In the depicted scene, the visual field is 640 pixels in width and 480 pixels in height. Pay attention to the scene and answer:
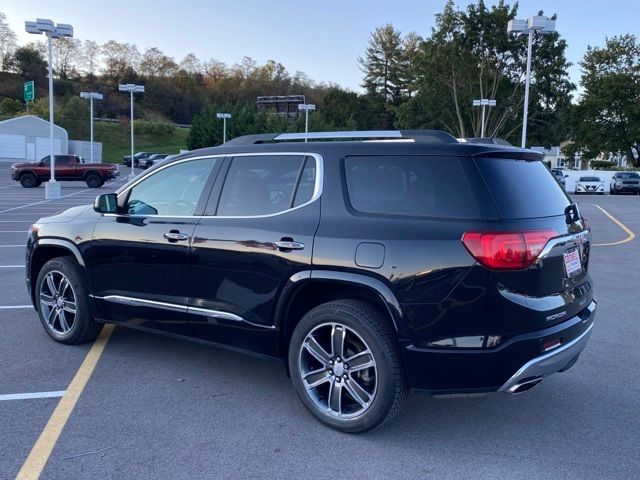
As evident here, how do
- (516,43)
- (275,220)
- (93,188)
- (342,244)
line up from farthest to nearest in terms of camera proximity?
1. (516,43)
2. (93,188)
3. (275,220)
4. (342,244)

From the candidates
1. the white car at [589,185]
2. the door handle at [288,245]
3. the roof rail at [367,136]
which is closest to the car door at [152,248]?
the roof rail at [367,136]

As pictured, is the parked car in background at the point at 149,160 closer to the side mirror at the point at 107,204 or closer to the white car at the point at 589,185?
the white car at the point at 589,185

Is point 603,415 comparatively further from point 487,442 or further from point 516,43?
point 516,43

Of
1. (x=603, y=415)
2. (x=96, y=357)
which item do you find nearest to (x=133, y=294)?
(x=96, y=357)

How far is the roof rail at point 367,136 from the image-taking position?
12.1 feet

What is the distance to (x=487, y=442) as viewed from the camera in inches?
143

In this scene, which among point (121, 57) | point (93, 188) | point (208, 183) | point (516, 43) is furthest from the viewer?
point (121, 57)

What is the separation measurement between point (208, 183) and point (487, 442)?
8.79 feet

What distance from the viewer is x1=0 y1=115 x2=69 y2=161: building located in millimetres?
57281

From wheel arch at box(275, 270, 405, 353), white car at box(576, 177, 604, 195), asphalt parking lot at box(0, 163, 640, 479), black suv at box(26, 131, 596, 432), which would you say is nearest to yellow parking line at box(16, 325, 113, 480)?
asphalt parking lot at box(0, 163, 640, 479)

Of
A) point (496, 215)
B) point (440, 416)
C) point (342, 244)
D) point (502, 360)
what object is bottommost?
point (440, 416)

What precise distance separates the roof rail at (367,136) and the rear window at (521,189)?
34 centimetres

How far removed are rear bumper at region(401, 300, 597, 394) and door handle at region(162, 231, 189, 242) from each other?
1.89 metres

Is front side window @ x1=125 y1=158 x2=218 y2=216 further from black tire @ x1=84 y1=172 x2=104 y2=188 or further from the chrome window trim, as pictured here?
black tire @ x1=84 y1=172 x2=104 y2=188
